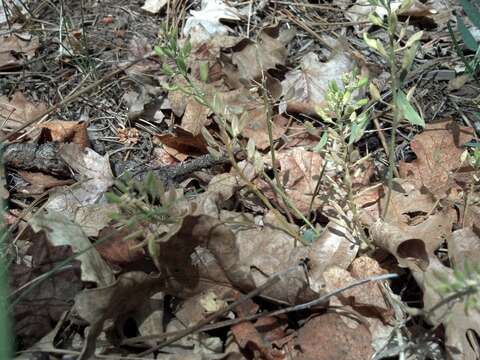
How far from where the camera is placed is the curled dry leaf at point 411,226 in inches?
60.1

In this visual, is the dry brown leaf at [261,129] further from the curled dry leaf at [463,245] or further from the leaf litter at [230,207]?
the curled dry leaf at [463,245]

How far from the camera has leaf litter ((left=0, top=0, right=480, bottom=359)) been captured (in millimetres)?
1423

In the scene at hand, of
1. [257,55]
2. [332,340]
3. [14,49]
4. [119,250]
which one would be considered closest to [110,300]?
[119,250]

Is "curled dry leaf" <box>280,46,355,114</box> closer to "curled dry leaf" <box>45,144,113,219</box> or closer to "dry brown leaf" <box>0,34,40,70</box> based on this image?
"curled dry leaf" <box>45,144,113,219</box>

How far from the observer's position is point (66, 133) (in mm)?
2105

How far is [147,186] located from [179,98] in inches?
34.8

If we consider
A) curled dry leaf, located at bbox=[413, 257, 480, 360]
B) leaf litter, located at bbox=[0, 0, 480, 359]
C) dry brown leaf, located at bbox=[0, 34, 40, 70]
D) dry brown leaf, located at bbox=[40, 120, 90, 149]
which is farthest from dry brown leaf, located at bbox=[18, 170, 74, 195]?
curled dry leaf, located at bbox=[413, 257, 480, 360]

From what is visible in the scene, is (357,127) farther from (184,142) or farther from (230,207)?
(184,142)

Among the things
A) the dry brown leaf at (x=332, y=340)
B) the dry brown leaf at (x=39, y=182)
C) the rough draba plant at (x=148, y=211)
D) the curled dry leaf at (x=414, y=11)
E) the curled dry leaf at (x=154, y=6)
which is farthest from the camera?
the curled dry leaf at (x=154, y=6)

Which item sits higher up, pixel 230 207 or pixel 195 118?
pixel 195 118

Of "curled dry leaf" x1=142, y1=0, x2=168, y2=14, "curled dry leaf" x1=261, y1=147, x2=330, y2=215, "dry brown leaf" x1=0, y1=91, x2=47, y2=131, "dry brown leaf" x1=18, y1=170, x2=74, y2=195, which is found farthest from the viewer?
"curled dry leaf" x1=142, y1=0, x2=168, y2=14

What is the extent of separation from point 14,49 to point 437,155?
1.76 meters

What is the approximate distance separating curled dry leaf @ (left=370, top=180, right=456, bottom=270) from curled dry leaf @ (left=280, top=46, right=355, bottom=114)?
1.73ft

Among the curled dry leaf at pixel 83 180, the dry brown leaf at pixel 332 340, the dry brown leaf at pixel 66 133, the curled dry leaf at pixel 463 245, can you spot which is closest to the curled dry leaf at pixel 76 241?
the curled dry leaf at pixel 83 180
